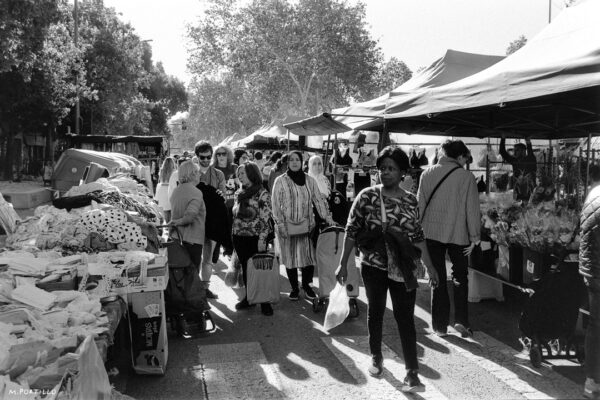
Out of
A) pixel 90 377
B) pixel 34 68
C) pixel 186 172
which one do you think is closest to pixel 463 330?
pixel 186 172

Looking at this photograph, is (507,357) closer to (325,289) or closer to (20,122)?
(325,289)

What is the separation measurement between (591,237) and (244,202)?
3814 mm

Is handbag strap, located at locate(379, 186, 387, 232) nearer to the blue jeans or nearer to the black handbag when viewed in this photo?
the blue jeans

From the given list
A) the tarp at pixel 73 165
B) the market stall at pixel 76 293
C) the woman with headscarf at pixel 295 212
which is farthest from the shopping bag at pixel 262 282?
the tarp at pixel 73 165

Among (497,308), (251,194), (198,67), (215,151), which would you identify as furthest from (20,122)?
(497,308)

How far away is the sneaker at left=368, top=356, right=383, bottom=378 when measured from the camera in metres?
4.77

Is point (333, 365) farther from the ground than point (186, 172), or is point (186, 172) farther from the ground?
point (186, 172)

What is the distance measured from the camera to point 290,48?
38.3 meters

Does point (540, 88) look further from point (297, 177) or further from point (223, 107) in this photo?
point (223, 107)

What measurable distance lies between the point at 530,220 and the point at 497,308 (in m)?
1.45

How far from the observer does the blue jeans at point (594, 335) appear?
4305 mm

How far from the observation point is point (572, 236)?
550 cm

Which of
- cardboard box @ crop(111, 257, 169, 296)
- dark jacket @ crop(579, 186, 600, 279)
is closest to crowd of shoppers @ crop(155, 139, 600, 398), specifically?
dark jacket @ crop(579, 186, 600, 279)

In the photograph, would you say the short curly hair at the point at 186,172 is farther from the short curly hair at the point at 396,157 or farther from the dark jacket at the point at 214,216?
the short curly hair at the point at 396,157
